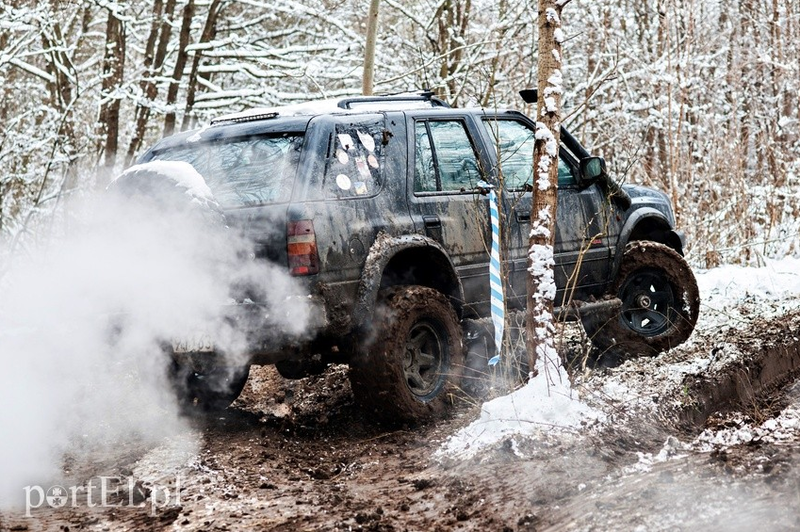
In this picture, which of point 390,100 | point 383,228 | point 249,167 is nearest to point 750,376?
point 383,228

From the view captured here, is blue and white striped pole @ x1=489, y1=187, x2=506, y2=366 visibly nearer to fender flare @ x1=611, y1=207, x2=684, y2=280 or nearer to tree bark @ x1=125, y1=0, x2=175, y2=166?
fender flare @ x1=611, y1=207, x2=684, y2=280

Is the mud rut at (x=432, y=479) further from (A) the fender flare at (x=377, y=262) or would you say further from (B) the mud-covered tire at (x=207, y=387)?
(A) the fender flare at (x=377, y=262)

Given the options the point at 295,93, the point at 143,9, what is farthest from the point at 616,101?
the point at 143,9

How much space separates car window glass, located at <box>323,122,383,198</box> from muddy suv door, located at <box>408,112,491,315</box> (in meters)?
0.28

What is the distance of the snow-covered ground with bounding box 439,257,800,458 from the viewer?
491 cm

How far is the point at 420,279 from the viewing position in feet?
20.3

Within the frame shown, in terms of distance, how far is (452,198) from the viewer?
20.3 feet

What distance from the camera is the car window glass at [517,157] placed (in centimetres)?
676

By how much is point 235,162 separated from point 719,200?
341 inches

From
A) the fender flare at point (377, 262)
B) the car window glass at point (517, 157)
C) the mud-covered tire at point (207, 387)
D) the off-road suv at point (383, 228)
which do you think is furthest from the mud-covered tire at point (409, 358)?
the car window glass at point (517, 157)

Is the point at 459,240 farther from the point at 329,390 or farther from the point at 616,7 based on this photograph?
the point at 616,7

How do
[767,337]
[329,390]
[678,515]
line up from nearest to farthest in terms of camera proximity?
[678,515], [329,390], [767,337]

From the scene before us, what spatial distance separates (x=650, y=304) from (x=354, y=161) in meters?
3.16

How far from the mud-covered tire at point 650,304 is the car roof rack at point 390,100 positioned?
2042mm
